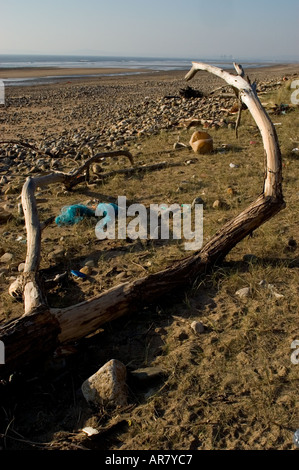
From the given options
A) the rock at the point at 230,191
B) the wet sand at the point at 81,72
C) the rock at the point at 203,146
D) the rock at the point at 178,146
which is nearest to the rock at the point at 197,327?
the rock at the point at 230,191

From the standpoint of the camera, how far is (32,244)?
3.04m

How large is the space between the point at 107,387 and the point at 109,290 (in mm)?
723

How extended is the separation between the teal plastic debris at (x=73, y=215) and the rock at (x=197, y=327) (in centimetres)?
203

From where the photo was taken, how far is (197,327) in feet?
7.68

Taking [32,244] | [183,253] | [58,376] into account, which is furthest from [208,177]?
[58,376]

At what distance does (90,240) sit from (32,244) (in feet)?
2.30

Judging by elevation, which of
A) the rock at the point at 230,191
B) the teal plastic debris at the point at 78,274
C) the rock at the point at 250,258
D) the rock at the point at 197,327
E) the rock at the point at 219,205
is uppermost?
the rock at the point at 230,191

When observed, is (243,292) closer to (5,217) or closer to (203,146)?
(5,217)

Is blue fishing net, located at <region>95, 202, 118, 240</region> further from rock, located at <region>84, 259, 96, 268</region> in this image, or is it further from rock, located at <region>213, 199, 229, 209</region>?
rock, located at <region>213, 199, 229, 209</region>

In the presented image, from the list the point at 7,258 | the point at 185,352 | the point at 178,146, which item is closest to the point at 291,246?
the point at 185,352

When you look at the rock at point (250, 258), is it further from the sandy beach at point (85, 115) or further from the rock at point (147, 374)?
the sandy beach at point (85, 115)

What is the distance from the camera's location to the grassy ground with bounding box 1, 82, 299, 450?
173cm

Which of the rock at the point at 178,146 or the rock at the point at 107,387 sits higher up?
the rock at the point at 178,146

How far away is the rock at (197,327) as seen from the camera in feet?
7.66
